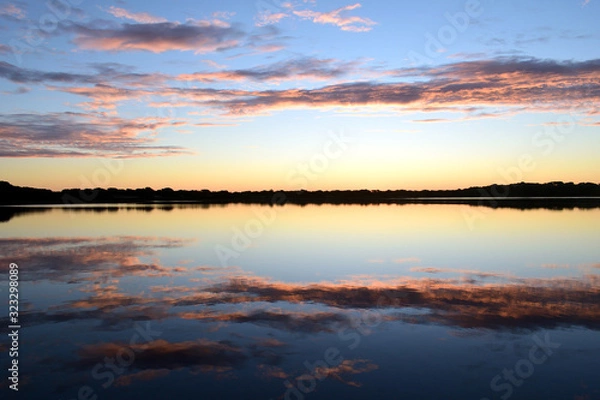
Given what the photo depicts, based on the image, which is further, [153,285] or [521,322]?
[153,285]

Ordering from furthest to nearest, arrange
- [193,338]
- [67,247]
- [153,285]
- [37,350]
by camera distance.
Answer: [67,247], [153,285], [193,338], [37,350]

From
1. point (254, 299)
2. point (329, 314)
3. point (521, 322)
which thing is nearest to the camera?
point (521, 322)

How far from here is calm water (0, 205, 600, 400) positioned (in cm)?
823

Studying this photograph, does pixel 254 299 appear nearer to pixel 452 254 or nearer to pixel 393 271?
pixel 393 271

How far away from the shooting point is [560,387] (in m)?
8.05

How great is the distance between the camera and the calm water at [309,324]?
8234 mm

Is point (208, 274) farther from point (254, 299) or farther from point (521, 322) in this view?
point (521, 322)

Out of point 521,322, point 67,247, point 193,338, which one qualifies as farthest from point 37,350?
point 67,247

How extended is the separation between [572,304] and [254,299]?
8832 millimetres

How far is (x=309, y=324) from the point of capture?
37.8ft

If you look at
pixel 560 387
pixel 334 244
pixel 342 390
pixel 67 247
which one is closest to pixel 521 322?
pixel 560 387

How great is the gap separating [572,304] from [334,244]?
1460 cm

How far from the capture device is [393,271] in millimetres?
18375

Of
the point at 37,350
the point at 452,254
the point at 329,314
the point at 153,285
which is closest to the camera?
the point at 37,350
